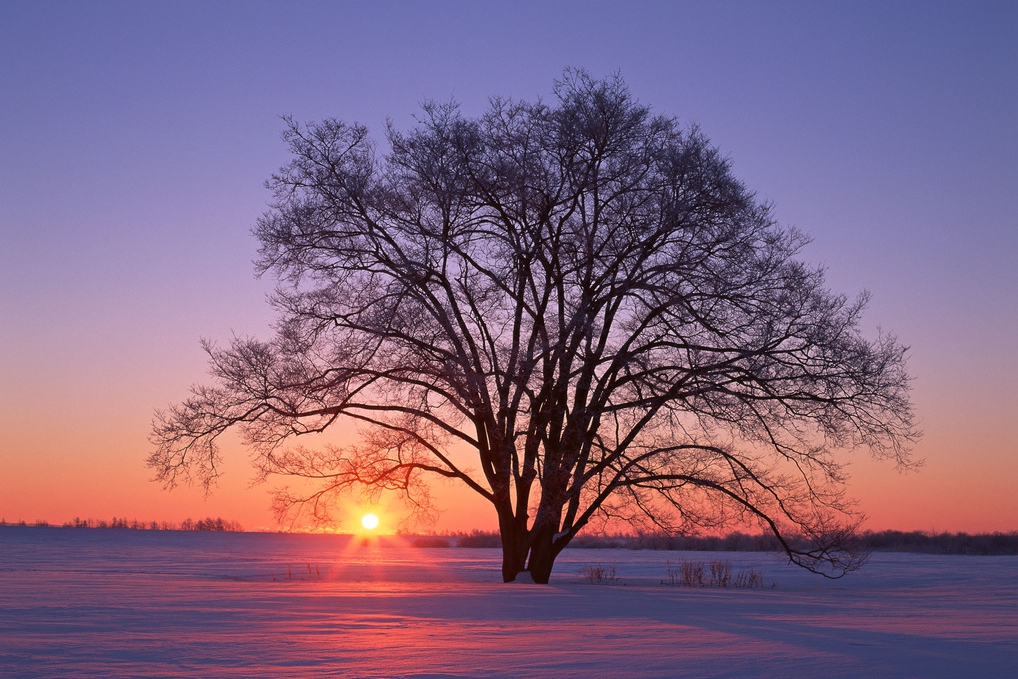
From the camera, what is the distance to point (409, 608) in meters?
11.9

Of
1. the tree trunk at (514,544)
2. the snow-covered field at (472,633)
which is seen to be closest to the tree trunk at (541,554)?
the tree trunk at (514,544)

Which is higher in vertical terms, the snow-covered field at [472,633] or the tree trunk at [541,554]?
the tree trunk at [541,554]

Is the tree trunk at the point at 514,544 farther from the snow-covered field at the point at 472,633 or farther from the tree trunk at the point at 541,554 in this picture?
the snow-covered field at the point at 472,633

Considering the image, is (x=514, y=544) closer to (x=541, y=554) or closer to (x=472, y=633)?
(x=541, y=554)

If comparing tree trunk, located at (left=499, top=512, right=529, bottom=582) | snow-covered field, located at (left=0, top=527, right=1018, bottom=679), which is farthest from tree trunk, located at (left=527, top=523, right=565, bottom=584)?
snow-covered field, located at (left=0, top=527, right=1018, bottom=679)

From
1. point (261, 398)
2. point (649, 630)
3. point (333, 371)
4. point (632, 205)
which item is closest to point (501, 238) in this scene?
point (632, 205)

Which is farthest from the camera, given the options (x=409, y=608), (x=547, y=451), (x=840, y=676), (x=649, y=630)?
(x=547, y=451)

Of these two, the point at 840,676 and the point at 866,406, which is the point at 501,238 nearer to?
the point at 866,406

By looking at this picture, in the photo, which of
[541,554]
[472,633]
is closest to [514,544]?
[541,554]

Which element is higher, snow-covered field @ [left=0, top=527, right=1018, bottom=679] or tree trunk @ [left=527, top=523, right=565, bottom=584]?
tree trunk @ [left=527, top=523, right=565, bottom=584]

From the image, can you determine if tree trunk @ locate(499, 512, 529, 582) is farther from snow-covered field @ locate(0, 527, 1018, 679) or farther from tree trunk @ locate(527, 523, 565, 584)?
snow-covered field @ locate(0, 527, 1018, 679)

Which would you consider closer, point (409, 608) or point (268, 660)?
point (268, 660)

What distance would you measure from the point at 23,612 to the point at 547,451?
1011 cm

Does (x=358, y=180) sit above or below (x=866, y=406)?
above
